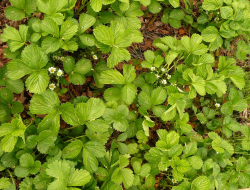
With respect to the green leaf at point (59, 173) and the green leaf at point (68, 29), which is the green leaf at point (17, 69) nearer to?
the green leaf at point (68, 29)

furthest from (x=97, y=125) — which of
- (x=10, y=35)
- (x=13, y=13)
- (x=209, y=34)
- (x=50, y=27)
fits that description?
(x=209, y=34)

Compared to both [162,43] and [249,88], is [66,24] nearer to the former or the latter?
[162,43]

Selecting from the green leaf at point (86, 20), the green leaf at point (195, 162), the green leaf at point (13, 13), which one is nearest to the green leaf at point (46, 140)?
the green leaf at point (86, 20)

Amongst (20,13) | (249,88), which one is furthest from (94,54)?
(249,88)

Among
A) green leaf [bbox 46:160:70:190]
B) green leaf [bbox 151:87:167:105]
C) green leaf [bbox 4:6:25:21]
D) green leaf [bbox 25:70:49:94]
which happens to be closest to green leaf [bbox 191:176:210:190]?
green leaf [bbox 151:87:167:105]

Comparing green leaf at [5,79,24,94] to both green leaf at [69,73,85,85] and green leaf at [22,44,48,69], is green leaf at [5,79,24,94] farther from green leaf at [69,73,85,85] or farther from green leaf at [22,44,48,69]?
green leaf at [69,73,85,85]

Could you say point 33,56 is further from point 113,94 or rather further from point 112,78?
point 113,94
